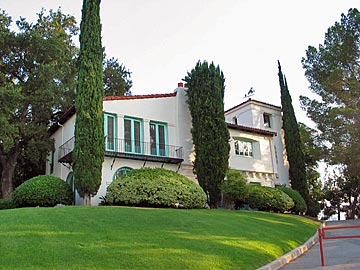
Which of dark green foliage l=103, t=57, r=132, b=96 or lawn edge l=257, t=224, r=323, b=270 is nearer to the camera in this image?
lawn edge l=257, t=224, r=323, b=270

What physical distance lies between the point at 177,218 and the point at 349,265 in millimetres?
6228

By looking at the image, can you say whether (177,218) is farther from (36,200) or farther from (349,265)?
(36,200)

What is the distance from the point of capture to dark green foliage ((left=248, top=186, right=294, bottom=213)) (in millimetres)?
24219

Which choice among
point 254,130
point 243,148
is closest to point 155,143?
point 243,148

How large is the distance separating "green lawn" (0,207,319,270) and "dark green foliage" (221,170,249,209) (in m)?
8.74

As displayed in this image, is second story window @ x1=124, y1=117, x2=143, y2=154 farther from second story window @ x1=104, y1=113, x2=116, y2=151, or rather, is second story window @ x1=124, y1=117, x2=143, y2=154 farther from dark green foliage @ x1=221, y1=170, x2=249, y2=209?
dark green foliage @ x1=221, y1=170, x2=249, y2=209

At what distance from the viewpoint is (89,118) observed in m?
19.8

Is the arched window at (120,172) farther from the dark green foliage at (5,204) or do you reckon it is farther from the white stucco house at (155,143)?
the dark green foliage at (5,204)

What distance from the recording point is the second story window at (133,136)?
76.8 feet

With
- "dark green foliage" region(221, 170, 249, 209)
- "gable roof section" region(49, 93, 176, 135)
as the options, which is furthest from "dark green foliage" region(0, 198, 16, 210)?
"dark green foliage" region(221, 170, 249, 209)

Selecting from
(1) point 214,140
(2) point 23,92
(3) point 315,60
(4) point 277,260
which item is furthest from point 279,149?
(4) point 277,260

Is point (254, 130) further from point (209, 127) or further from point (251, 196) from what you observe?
point (251, 196)

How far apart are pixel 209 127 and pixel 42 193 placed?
10.7 metres

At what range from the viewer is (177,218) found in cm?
1398
